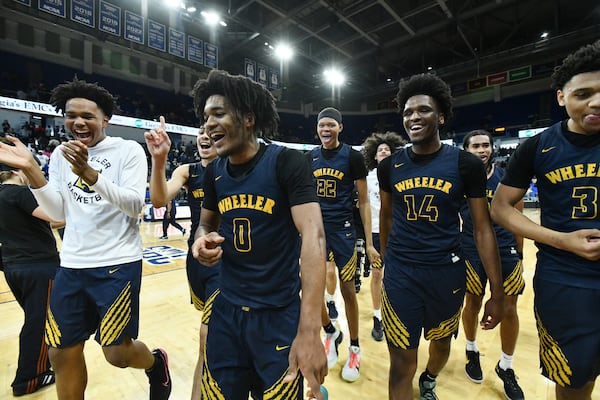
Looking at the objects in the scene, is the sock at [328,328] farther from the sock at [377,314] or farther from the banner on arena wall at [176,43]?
the banner on arena wall at [176,43]

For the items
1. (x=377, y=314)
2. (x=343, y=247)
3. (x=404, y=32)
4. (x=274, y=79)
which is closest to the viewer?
(x=343, y=247)

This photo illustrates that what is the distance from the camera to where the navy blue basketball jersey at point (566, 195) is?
1419 mm

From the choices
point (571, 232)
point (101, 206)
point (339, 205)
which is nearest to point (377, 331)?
point (339, 205)

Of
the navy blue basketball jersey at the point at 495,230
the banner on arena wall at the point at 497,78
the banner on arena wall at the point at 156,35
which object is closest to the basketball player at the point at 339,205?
the navy blue basketball jersey at the point at 495,230

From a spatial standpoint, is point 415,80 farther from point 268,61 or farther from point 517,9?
point 268,61

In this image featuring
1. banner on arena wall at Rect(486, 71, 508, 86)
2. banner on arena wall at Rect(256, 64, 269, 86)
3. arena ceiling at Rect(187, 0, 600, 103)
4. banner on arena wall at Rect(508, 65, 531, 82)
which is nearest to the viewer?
arena ceiling at Rect(187, 0, 600, 103)

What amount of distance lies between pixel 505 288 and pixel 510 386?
0.71 meters

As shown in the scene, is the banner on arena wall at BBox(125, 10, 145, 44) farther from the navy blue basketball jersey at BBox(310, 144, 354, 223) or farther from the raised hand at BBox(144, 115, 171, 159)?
the raised hand at BBox(144, 115, 171, 159)

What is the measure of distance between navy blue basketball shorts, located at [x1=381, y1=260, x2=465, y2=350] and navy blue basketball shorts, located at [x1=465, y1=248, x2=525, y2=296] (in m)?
0.88

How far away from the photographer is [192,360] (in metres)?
2.81

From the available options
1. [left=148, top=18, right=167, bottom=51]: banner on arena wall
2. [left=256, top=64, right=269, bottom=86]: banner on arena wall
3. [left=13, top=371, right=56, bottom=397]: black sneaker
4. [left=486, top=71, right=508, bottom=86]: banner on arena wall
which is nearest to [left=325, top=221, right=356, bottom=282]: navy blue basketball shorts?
[left=13, top=371, right=56, bottom=397]: black sneaker

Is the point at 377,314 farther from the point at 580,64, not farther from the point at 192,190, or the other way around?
the point at 580,64

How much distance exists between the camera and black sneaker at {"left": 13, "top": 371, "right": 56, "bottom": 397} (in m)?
2.32

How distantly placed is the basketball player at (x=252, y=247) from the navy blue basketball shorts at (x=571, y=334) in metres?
1.20
